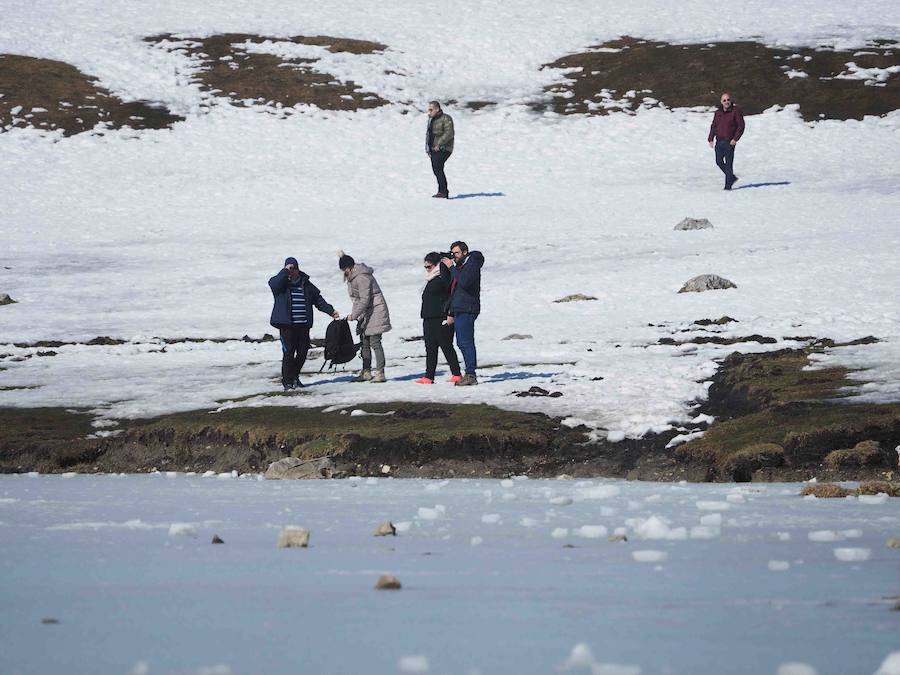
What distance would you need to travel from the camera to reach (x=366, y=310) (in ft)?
57.4

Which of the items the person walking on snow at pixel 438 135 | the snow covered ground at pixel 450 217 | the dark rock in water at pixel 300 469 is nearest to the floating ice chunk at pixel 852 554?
the dark rock in water at pixel 300 469

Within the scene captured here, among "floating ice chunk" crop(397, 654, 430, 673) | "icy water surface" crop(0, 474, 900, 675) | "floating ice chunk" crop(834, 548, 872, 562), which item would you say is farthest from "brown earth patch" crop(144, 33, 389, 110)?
"floating ice chunk" crop(397, 654, 430, 673)

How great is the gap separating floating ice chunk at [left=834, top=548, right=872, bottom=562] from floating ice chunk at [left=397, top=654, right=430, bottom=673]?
2.97m

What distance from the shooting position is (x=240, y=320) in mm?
23703

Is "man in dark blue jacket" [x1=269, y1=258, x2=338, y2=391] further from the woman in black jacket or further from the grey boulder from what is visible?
the grey boulder

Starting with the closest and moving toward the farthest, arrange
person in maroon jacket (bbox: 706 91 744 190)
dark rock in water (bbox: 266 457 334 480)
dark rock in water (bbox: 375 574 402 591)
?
dark rock in water (bbox: 375 574 402 591) → dark rock in water (bbox: 266 457 334 480) → person in maroon jacket (bbox: 706 91 744 190)

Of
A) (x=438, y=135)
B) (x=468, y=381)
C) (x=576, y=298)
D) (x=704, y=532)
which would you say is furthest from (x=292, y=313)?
(x=438, y=135)

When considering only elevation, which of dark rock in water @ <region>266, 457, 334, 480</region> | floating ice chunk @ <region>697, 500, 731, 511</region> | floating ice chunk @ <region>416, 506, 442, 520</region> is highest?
floating ice chunk @ <region>416, 506, 442, 520</region>

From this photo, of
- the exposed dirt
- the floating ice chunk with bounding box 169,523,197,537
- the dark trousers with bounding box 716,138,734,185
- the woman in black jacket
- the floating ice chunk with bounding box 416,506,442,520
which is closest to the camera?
the floating ice chunk with bounding box 169,523,197,537

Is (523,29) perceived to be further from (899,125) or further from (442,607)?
(442,607)

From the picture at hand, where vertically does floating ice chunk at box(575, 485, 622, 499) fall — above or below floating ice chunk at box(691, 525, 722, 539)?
below

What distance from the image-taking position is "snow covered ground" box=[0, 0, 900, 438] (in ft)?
59.5

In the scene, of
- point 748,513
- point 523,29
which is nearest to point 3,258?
point 748,513

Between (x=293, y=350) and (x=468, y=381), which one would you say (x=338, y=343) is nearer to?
(x=293, y=350)
